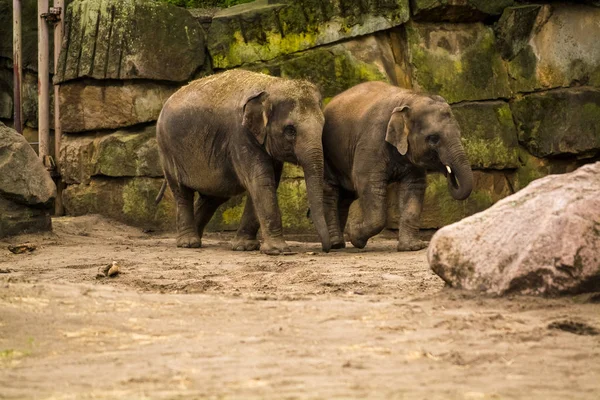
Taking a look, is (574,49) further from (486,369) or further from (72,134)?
(486,369)

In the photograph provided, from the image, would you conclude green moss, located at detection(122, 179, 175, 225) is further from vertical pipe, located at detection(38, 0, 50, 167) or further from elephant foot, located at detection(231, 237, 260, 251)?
elephant foot, located at detection(231, 237, 260, 251)

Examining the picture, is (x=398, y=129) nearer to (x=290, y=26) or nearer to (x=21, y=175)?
(x=290, y=26)

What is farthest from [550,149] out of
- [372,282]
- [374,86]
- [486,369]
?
[486,369]

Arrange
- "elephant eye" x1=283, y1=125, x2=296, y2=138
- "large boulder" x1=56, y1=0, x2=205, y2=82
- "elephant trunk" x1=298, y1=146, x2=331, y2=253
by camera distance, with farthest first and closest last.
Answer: "large boulder" x1=56, y1=0, x2=205, y2=82, "elephant eye" x1=283, y1=125, x2=296, y2=138, "elephant trunk" x1=298, y1=146, x2=331, y2=253

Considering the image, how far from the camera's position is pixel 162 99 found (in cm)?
1449

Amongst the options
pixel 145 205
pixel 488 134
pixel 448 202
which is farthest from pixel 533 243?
pixel 145 205

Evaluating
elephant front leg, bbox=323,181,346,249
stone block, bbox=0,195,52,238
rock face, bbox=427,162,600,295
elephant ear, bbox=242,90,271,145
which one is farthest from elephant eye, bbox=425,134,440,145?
stone block, bbox=0,195,52,238

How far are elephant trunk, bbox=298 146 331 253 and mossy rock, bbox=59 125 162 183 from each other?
3.68 m

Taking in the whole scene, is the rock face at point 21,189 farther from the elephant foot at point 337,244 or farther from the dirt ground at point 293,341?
the dirt ground at point 293,341

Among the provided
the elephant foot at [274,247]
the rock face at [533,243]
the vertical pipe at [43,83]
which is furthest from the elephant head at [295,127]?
the vertical pipe at [43,83]

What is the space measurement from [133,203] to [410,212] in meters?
4.28

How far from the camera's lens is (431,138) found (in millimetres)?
11383

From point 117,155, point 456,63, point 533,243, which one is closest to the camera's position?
point 533,243

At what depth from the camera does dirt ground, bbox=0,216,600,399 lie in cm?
495
